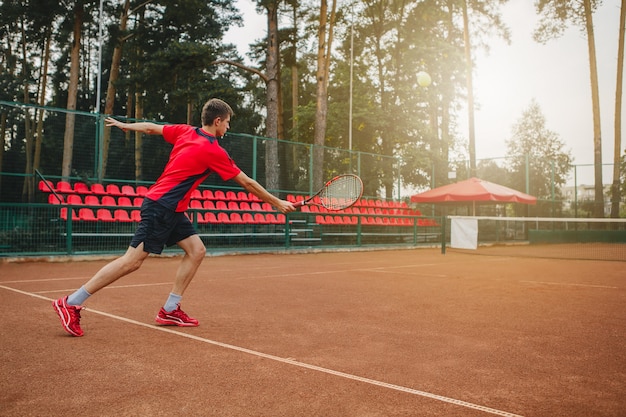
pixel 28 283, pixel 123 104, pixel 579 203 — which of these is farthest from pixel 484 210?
pixel 123 104

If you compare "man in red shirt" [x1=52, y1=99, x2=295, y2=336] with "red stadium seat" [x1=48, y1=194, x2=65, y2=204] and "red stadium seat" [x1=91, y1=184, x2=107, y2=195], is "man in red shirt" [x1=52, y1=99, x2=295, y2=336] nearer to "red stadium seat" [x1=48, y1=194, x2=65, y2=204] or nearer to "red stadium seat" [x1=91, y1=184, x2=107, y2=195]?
"red stadium seat" [x1=48, y1=194, x2=65, y2=204]

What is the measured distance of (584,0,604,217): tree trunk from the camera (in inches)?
973

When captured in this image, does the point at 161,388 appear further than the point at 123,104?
No

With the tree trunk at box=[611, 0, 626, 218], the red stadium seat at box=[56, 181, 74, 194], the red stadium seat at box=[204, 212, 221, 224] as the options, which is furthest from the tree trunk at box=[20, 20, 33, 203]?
the tree trunk at box=[611, 0, 626, 218]

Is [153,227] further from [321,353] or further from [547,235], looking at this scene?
[547,235]

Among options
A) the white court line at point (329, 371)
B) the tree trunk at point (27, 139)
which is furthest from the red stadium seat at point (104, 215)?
the white court line at point (329, 371)

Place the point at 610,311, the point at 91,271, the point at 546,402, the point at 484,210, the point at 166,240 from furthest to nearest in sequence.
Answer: the point at 484,210 < the point at 91,271 < the point at 610,311 < the point at 166,240 < the point at 546,402

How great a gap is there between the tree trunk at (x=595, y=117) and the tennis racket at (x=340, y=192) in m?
21.9

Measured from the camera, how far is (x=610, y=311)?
5836 millimetres

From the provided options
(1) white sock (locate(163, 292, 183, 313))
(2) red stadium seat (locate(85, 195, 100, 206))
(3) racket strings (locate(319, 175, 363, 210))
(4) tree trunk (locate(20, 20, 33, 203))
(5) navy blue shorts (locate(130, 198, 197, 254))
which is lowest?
(1) white sock (locate(163, 292, 183, 313))

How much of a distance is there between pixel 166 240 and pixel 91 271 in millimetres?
5887

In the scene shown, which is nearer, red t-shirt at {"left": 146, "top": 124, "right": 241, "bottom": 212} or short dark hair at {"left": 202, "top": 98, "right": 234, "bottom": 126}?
red t-shirt at {"left": 146, "top": 124, "right": 241, "bottom": 212}

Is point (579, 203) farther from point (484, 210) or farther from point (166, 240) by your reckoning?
point (166, 240)

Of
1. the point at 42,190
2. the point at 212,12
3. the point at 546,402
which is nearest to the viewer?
the point at 546,402
